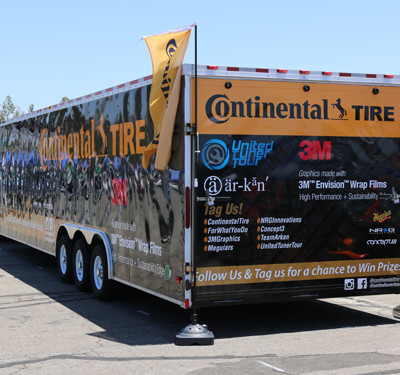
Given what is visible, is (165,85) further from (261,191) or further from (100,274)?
(100,274)

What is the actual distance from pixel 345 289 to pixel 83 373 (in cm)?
358

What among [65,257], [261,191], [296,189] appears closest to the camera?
[261,191]

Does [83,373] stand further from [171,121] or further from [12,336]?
[171,121]

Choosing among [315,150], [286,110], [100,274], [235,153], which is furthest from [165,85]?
[100,274]

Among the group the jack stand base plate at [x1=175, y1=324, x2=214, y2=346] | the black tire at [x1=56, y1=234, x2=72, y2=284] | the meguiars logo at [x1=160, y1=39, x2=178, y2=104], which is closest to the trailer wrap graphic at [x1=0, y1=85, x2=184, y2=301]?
the black tire at [x1=56, y1=234, x2=72, y2=284]

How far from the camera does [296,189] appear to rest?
8453mm

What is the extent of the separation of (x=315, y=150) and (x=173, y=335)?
111 inches

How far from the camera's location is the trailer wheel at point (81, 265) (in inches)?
441

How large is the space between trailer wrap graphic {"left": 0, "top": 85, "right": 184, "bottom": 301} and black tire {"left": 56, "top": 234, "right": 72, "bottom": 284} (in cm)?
33

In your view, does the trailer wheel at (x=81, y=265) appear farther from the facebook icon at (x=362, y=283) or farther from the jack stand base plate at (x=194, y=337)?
the facebook icon at (x=362, y=283)

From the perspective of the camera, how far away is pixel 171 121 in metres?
8.05

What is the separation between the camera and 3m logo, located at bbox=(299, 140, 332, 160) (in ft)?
27.8

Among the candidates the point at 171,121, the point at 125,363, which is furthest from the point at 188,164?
the point at 125,363

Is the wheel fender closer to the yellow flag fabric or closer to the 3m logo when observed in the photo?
the yellow flag fabric
